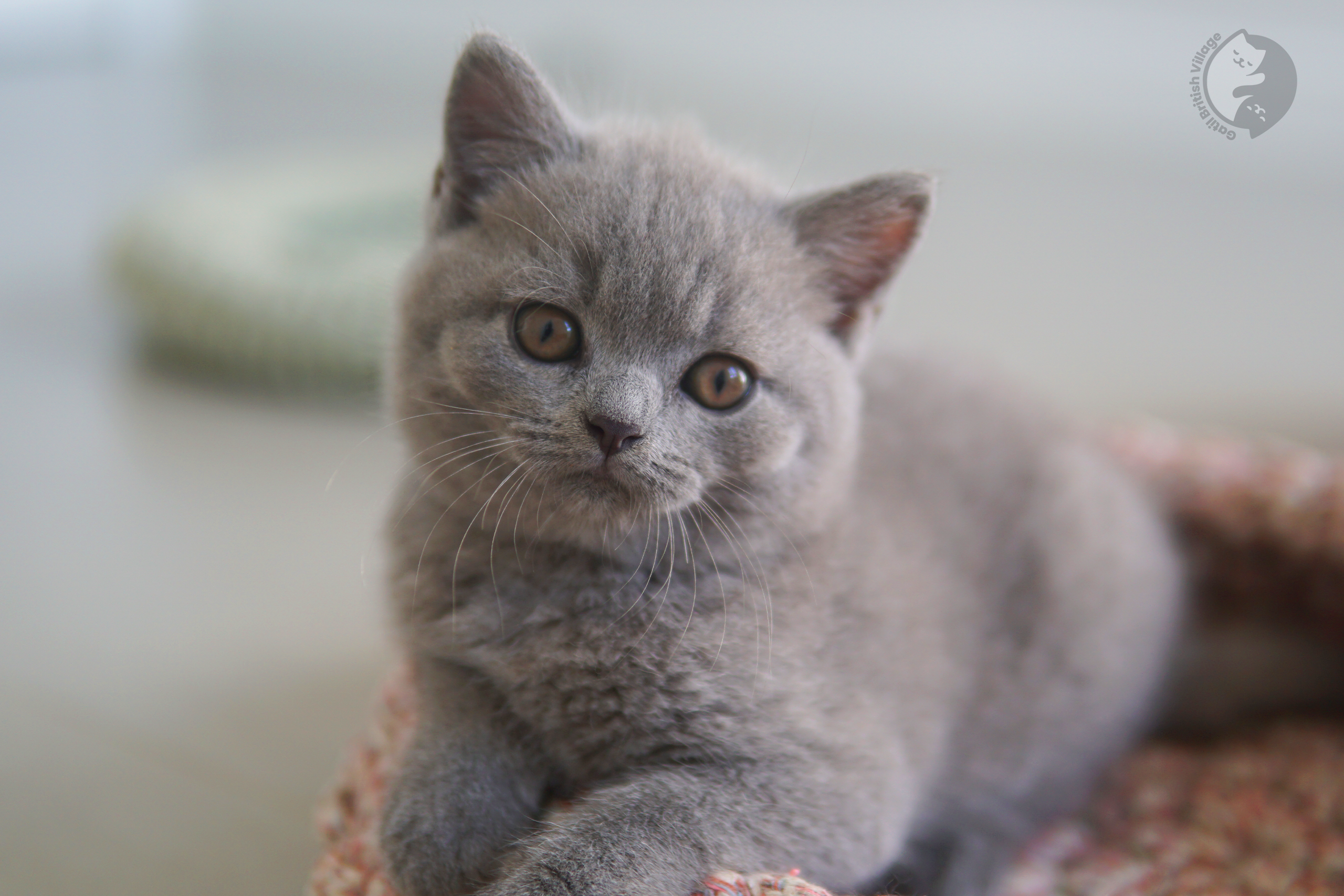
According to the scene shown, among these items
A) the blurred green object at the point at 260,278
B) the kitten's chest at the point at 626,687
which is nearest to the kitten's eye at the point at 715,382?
the kitten's chest at the point at 626,687

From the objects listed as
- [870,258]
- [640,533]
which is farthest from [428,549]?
[870,258]

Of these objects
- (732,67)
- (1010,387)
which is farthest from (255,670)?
(732,67)

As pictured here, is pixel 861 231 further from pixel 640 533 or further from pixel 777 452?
pixel 640 533

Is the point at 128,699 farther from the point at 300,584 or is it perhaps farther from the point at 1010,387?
the point at 1010,387

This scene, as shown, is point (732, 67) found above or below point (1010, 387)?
above

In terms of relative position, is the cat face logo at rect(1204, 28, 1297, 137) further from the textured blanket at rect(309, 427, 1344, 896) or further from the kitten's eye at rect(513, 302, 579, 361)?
the kitten's eye at rect(513, 302, 579, 361)

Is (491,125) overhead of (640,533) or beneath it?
overhead

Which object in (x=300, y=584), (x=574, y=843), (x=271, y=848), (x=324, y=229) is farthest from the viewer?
(x=324, y=229)
